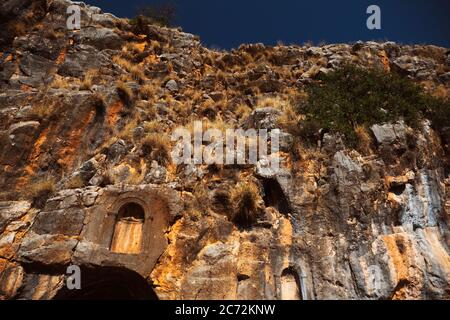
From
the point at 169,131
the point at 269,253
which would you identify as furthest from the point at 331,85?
the point at 269,253

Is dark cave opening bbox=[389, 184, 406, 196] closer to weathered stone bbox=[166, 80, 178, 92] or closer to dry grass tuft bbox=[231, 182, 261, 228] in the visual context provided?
dry grass tuft bbox=[231, 182, 261, 228]

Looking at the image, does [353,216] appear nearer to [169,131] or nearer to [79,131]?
[169,131]

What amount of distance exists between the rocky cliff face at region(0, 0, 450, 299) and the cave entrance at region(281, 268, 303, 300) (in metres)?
0.04

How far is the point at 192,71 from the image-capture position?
678 inches

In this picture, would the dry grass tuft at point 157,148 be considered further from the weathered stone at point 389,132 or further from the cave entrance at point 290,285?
the weathered stone at point 389,132

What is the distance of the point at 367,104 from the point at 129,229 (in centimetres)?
905

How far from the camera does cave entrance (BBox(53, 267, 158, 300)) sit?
354 inches

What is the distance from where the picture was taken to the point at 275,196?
10.5 meters

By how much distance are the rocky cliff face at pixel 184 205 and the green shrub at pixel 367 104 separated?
1.85 ft

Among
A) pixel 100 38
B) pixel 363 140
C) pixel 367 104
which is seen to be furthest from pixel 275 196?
pixel 100 38

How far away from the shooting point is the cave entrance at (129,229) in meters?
9.57

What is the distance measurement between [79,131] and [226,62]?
28.5 ft

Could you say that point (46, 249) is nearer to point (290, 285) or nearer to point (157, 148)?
point (157, 148)

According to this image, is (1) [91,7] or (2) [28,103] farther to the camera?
(1) [91,7]
